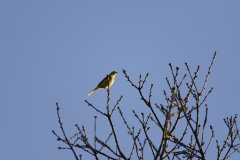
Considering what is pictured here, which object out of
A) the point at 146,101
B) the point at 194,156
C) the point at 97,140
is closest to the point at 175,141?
the point at 194,156

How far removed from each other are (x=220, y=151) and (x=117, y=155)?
140cm

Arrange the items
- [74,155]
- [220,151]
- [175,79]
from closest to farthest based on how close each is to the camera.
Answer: [74,155], [220,151], [175,79]

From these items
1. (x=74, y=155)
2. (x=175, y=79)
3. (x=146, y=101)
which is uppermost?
(x=175, y=79)

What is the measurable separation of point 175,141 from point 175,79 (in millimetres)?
898

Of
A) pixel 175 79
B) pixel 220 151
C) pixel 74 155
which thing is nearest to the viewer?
pixel 74 155

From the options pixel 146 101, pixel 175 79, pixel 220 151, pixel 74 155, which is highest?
pixel 175 79

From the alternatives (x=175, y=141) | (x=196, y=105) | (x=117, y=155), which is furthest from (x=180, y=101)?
(x=117, y=155)

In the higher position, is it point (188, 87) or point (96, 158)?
point (188, 87)

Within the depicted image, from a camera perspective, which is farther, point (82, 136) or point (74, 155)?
point (82, 136)

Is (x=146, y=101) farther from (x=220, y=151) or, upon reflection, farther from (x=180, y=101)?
(x=220, y=151)

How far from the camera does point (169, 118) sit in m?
4.75

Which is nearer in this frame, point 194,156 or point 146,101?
point 194,156

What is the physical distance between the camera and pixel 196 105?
16.9ft

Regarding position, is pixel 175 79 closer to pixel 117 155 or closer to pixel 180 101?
pixel 180 101
